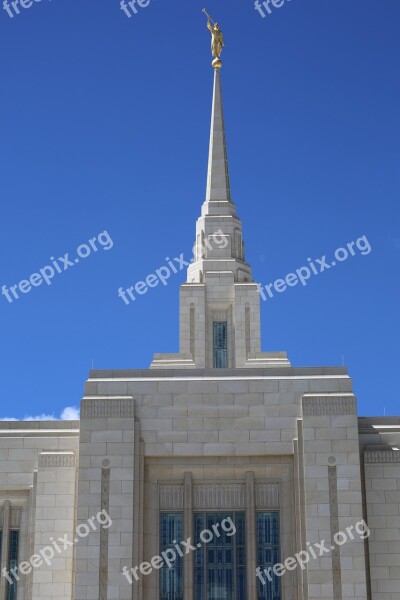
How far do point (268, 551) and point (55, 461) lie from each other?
25.4ft

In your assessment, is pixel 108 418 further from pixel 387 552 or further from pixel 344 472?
pixel 387 552

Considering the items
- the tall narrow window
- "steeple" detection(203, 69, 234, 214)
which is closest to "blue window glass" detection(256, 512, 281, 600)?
the tall narrow window

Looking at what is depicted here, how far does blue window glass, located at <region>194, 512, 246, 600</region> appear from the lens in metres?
35.4

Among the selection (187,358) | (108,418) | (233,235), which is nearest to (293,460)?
(108,418)

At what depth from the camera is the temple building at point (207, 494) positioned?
3475 centimetres

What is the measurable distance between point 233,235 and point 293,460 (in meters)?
13.7

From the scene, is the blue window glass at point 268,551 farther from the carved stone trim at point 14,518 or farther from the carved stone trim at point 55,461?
the carved stone trim at point 14,518

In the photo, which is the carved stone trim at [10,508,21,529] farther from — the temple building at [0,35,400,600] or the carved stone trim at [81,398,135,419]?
the carved stone trim at [81,398,135,419]

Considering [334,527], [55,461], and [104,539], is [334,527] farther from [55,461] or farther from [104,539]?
[55,461]

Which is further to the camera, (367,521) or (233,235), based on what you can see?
(233,235)

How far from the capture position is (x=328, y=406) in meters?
36.0

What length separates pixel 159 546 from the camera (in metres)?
35.8

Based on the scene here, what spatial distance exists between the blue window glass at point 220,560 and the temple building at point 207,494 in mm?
46

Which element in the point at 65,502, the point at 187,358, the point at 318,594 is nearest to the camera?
the point at 318,594
